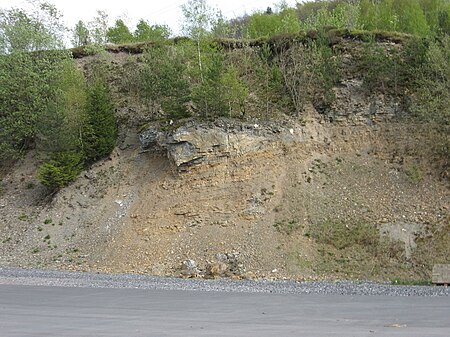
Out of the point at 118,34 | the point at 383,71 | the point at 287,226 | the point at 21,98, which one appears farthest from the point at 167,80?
→ the point at 118,34

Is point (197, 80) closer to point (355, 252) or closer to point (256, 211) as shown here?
point (256, 211)

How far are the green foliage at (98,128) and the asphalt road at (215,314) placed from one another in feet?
61.1

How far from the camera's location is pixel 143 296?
1576cm

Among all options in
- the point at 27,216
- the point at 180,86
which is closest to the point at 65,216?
the point at 27,216

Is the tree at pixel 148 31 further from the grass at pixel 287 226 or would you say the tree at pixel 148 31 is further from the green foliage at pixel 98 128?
the grass at pixel 287 226

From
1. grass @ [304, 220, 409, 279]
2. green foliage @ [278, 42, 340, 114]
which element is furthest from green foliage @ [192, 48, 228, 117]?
grass @ [304, 220, 409, 279]

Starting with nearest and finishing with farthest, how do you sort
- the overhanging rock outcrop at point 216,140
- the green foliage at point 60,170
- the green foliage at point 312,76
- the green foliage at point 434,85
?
the green foliage at point 434,85 → the overhanging rock outcrop at point 216,140 → the green foliage at point 60,170 → the green foliage at point 312,76

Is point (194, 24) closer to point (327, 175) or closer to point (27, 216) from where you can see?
point (327, 175)

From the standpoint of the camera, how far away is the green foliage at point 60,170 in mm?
32969

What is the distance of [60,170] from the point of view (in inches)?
1300

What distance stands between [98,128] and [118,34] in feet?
84.4

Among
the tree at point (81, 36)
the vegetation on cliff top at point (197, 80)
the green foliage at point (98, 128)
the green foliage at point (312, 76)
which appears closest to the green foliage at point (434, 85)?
the vegetation on cliff top at point (197, 80)

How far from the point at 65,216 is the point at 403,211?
19288 millimetres

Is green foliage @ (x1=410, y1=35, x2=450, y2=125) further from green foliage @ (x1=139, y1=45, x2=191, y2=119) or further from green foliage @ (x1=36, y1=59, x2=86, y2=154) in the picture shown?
green foliage @ (x1=36, y1=59, x2=86, y2=154)
